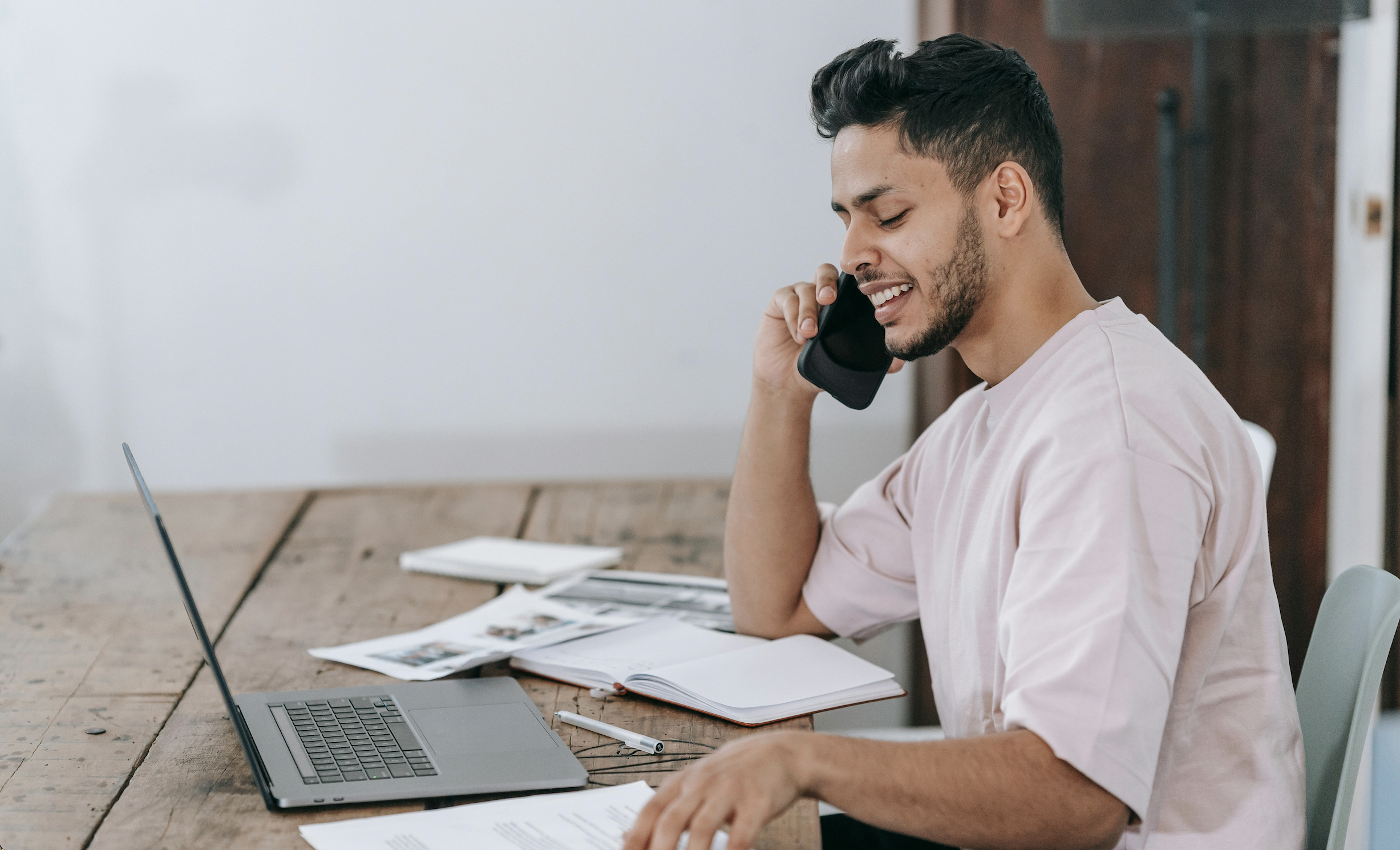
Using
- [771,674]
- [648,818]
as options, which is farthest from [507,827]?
[771,674]

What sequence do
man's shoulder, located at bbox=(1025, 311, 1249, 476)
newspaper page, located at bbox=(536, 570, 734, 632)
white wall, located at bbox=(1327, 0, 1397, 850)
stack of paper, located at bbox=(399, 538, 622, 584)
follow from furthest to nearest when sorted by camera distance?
white wall, located at bbox=(1327, 0, 1397, 850), stack of paper, located at bbox=(399, 538, 622, 584), newspaper page, located at bbox=(536, 570, 734, 632), man's shoulder, located at bbox=(1025, 311, 1249, 476)

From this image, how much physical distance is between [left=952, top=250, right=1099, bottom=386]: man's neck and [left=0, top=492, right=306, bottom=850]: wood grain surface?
867 millimetres

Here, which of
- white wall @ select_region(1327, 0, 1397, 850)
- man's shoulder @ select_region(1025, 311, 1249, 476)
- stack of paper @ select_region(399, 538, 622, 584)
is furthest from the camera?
white wall @ select_region(1327, 0, 1397, 850)

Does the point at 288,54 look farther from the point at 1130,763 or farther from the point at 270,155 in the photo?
the point at 1130,763

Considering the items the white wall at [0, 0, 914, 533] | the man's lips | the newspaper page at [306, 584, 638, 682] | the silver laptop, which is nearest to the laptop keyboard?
the silver laptop

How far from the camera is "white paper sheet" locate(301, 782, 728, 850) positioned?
0.91 meters

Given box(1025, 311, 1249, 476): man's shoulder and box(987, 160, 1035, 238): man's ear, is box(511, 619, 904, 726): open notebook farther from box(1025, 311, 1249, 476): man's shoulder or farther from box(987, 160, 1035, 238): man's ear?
box(987, 160, 1035, 238): man's ear

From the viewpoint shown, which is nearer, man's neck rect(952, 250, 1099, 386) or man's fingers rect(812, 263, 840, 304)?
man's neck rect(952, 250, 1099, 386)

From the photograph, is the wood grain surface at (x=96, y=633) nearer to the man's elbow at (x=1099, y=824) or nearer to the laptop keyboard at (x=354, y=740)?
the laptop keyboard at (x=354, y=740)

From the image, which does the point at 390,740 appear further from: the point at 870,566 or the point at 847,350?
the point at 847,350

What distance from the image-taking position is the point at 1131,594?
889mm

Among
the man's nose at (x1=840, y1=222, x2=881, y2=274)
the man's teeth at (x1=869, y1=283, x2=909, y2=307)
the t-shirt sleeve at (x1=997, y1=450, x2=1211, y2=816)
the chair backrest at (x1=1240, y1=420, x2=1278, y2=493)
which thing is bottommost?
the chair backrest at (x1=1240, y1=420, x2=1278, y2=493)

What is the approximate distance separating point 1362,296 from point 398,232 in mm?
1884

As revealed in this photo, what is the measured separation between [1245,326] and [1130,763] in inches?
64.8
